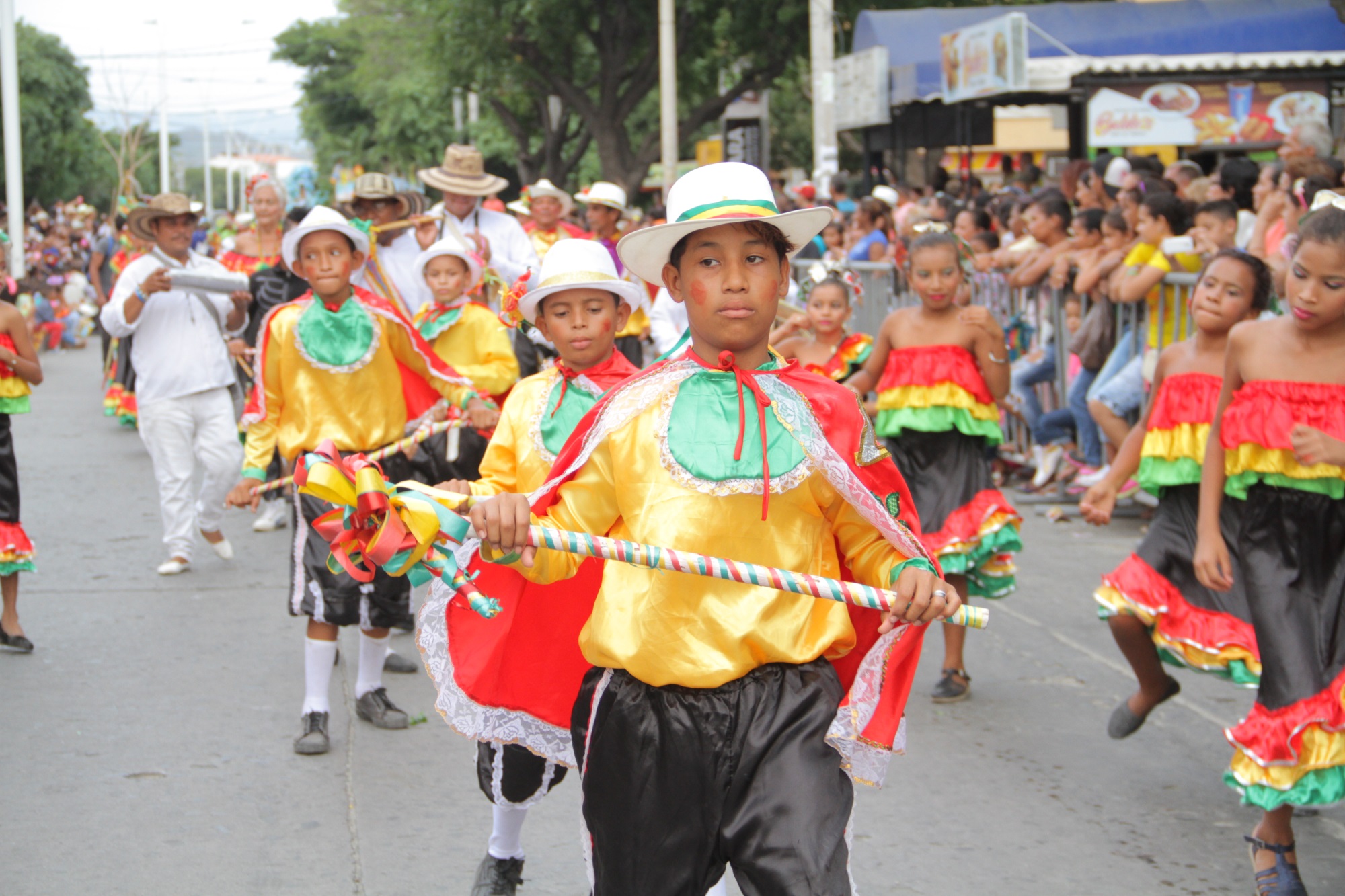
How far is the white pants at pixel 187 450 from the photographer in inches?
327

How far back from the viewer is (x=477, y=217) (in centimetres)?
939

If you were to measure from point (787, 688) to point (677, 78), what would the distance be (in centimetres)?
3250

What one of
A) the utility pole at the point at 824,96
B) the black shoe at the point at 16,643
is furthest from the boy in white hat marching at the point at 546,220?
the utility pole at the point at 824,96

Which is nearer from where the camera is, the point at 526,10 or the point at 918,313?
the point at 918,313

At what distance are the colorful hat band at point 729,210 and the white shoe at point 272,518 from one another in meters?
7.51

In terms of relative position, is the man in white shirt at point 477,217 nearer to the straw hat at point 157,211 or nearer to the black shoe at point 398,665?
the straw hat at point 157,211

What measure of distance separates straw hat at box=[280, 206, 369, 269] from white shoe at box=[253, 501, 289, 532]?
4502 mm

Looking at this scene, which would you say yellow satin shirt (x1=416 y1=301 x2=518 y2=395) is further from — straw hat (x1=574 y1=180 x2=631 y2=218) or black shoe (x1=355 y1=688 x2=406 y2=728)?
straw hat (x1=574 y1=180 x2=631 y2=218)

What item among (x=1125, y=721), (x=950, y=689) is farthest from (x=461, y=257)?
(x=1125, y=721)

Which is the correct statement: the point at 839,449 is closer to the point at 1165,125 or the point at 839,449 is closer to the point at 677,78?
the point at 1165,125

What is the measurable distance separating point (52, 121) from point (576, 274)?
49.4 m

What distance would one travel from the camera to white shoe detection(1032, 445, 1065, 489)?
10.3m

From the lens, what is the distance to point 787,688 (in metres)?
2.86

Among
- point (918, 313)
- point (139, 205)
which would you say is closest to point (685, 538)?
point (918, 313)
